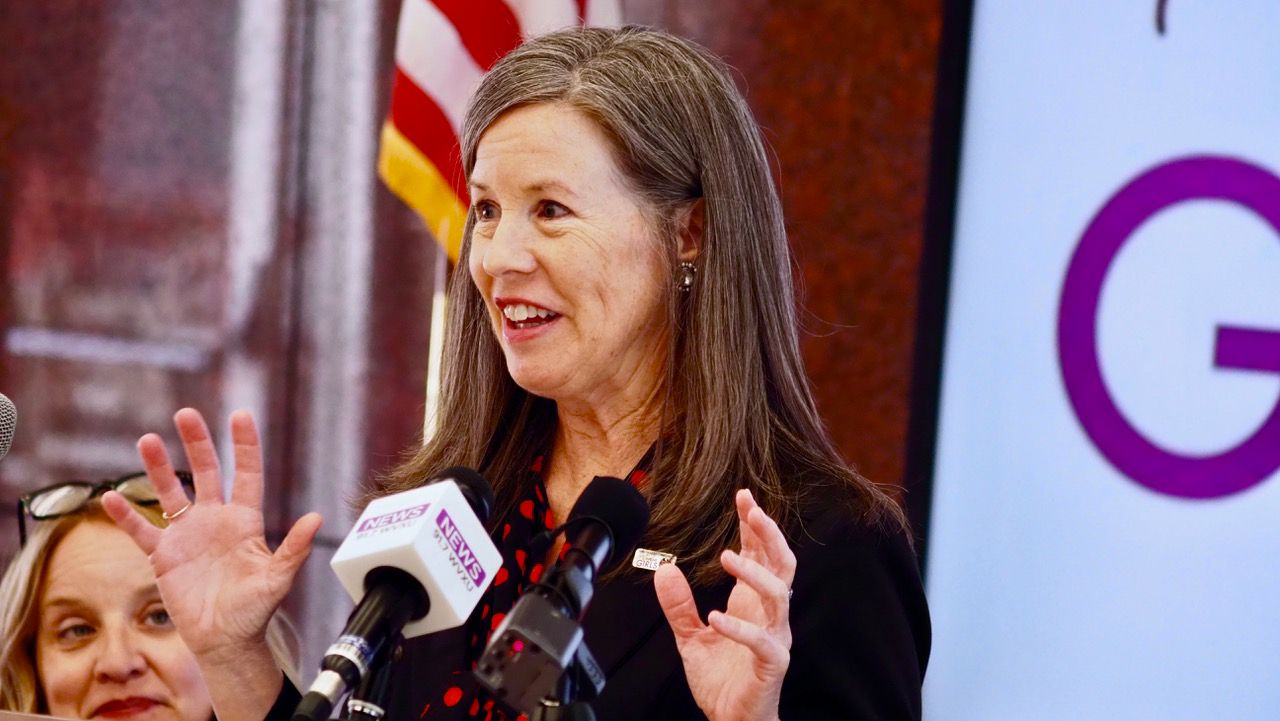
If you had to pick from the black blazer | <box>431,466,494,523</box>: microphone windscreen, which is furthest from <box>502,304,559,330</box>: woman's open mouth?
<box>431,466,494,523</box>: microphone windscreen

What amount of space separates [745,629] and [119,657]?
1579mm

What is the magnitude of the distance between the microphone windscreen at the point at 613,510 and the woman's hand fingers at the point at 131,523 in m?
0.61

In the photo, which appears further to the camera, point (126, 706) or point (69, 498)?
point (69, 498)

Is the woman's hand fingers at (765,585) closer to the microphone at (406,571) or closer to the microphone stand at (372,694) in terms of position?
the microphone at (406,571)

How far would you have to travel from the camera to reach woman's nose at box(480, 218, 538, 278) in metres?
1.89

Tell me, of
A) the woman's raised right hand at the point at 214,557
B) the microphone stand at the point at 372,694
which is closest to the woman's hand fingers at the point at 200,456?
the woman's raised right hand at the point at 214,557

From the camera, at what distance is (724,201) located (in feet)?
6.55

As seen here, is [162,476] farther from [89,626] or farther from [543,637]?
[89,626]

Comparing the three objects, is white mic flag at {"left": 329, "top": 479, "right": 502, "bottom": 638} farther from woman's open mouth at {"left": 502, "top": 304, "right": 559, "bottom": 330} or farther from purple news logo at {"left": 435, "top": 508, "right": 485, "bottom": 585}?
woman's open mouth at {"left": 502, "top": 304, "right": 559, "bottom": 330}

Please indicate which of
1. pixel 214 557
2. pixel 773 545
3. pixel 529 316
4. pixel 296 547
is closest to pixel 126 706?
pixel 214 557

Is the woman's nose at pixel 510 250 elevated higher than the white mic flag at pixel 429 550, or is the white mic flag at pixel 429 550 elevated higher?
the woman's nose at pixel 510 250

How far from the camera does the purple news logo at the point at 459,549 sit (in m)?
1.37

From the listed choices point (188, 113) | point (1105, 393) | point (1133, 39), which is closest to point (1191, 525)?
point (1105, 393)

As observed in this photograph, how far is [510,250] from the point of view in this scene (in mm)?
1892
